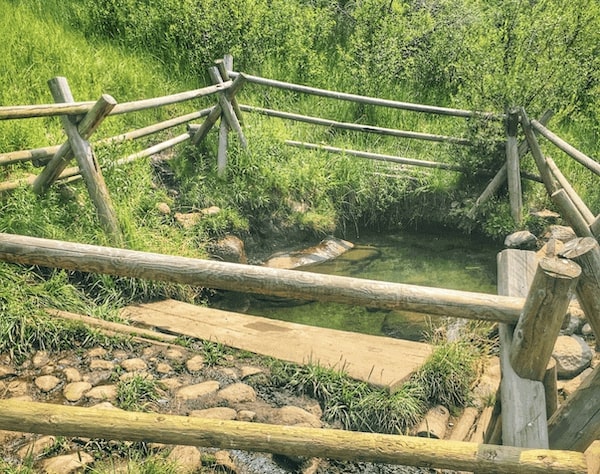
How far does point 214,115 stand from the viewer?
5.84 meters

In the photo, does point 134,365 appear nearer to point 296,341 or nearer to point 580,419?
point 296,341

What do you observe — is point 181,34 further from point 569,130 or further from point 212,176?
point 569,130

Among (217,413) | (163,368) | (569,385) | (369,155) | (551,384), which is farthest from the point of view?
(369,155)

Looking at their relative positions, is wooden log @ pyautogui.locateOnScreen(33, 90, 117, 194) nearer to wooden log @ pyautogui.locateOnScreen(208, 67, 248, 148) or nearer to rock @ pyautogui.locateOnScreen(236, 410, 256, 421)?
wooden log @ pyautogui.locateOnScreen(208, 67, 248, 148)

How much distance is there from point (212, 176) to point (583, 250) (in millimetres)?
4461

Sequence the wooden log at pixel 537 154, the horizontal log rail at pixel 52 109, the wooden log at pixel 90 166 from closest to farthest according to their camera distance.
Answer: the horizontal log rail at pixel 52 109, the wooden log at pixel 90 166, the wooden log at pixel 537 154

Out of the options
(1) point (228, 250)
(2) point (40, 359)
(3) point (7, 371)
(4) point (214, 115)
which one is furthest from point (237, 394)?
(4) point (214, 115)

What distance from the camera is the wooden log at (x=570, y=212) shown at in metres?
4.16

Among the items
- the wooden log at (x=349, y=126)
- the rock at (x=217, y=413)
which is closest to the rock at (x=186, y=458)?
the rock at (x=217, y=413)

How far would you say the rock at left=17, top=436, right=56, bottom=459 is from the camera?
8.36 ft

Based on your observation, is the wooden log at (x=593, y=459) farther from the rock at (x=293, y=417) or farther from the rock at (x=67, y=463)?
the rock at (x=67, y=463)

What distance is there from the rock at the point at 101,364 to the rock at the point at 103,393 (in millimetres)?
195

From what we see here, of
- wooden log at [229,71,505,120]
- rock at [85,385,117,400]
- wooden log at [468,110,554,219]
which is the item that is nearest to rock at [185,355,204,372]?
rock at [85,385,117,400]

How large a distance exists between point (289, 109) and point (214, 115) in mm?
1719
